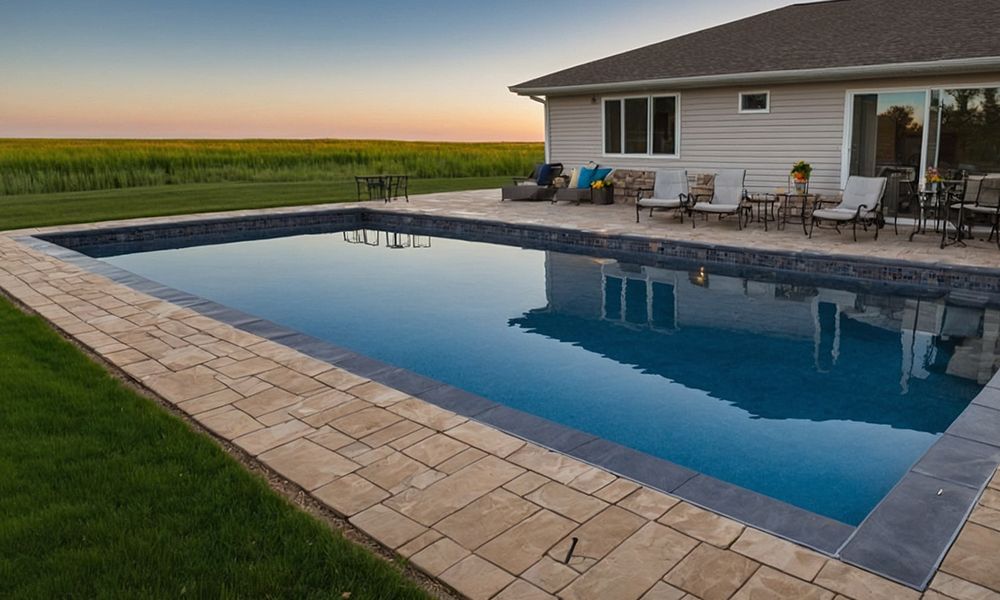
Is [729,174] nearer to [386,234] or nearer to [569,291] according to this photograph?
[569,291]

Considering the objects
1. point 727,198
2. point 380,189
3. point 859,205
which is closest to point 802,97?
point 727,198

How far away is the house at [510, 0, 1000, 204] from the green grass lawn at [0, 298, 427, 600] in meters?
10.0

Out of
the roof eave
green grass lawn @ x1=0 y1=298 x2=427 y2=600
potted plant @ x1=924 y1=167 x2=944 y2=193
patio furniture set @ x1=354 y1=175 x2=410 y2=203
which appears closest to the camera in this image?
→ green grass lawn @ x1=0 y1=298 x2=427 y2=600

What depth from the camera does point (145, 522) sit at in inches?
106

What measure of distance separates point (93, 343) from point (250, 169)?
724 inches

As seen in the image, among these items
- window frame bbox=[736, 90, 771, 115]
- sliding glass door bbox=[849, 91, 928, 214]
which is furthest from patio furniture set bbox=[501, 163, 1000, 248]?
window frame bbox=[736, 90, 771, 115]

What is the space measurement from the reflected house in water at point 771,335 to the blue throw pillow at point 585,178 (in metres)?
5.82

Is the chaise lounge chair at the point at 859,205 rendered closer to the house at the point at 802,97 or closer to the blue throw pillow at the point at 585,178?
the house at the point at 802,97

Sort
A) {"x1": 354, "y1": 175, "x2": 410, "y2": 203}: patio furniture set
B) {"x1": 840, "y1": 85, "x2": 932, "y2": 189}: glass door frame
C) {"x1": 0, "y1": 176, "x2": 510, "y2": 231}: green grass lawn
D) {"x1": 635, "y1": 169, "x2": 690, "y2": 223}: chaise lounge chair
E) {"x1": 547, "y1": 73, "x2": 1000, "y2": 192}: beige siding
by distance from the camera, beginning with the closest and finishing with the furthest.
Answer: {"x1": 840, "y1": 85, "x2": 932, "y2": 189}: glass door frame < {"x1": 547, "y1": 73, "x2": 1000, "y2": 192}: beige siding < {"x1": 635, "y1": 169, "x2": 690, "y2": 223}: chaise lounge chair < {"x1": 0, "y1": 176, "x2": 510, "y2": 231}: green grass lawn < {"x1": 354, "y1": 175, "x2": 410, "y2": 203}: patio furniture set

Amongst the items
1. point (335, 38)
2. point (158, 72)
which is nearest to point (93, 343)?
point (335, 38)

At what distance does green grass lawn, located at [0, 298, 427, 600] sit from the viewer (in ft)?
7.69

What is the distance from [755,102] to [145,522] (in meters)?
11.6

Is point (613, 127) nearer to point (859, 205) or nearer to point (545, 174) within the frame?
point (545, 174)

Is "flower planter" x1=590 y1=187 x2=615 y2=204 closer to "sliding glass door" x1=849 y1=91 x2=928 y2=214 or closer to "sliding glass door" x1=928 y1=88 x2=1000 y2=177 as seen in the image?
"sliding glass door" x1=849 y1=91 x2=928 y2=214
